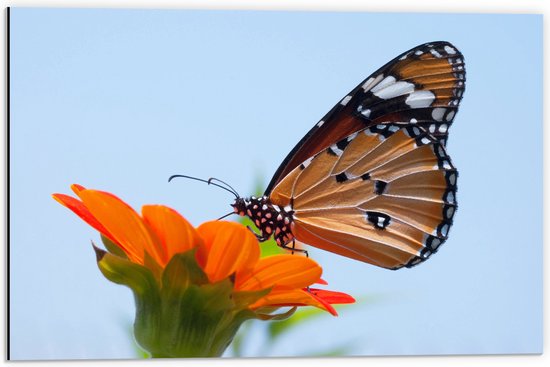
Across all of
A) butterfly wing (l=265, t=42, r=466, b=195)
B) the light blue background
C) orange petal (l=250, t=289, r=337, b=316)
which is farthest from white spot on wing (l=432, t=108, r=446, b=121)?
orange petal (l=250, t=289, r=337, b=316)

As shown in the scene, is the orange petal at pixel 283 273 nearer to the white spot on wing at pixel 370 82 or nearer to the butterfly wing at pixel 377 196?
the butterfly wing at pixel 377 196

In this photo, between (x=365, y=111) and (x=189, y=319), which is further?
(x=365, y=111)

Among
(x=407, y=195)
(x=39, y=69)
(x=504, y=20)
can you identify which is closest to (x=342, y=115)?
(x=407, y=195)

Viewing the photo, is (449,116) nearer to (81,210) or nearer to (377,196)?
(377,196)

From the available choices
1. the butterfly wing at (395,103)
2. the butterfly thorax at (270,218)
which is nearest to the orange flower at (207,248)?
the butterfly thorax at (270,218)

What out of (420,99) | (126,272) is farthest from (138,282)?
(420,99)

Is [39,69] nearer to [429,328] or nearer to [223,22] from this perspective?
[223,22]

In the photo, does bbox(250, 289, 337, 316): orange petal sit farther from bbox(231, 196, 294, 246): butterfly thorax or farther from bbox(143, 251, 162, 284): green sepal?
bbox(231, 196, 294, 246): butterfly thorax
